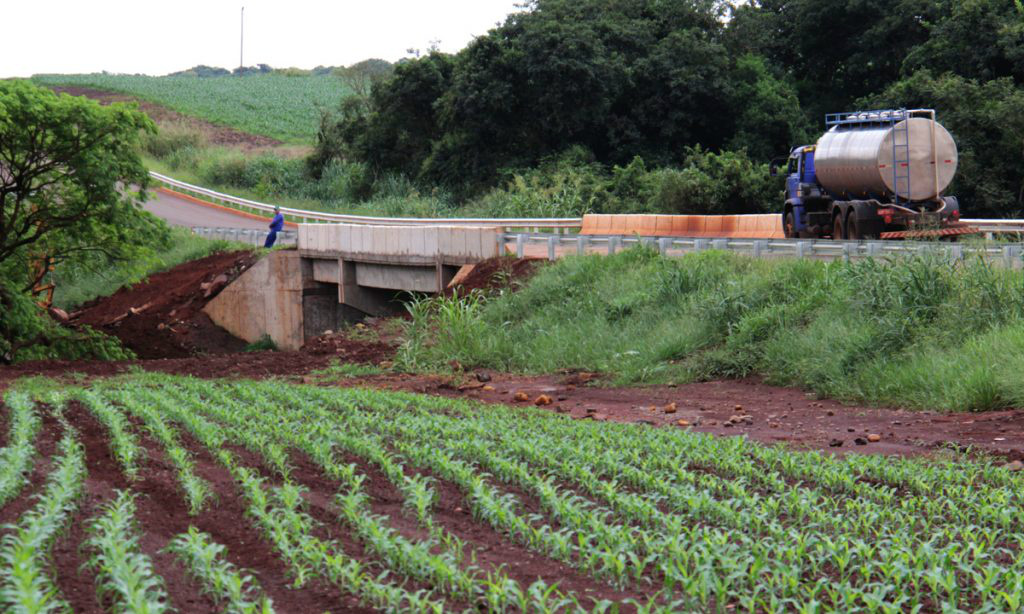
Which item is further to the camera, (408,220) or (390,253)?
(408,220)

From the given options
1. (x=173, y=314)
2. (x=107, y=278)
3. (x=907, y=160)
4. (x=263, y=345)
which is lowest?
(x=263, y=345)

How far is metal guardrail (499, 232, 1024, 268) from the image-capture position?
16594 millimetres

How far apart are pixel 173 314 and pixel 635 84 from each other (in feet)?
75.4

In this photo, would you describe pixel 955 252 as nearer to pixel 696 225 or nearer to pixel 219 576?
pixel 219 576

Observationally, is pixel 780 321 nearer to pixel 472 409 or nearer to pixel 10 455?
pixel 472 409

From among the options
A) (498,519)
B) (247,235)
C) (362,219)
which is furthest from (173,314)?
(498,519)

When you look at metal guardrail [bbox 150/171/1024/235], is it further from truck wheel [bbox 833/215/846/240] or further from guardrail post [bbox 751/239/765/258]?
guardrail post [bbox 751/239/765/258]

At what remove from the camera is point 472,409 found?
14594mm

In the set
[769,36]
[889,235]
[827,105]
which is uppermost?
[769,36]

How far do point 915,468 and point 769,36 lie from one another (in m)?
46.9

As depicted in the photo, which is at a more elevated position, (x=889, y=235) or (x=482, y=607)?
(x=889, y=235)

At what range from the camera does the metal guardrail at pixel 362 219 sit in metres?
35.0

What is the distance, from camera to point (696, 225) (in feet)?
105

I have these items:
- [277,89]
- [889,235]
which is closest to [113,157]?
[889,235]
